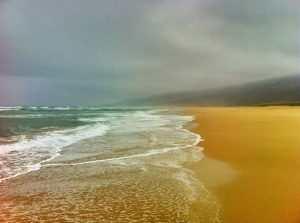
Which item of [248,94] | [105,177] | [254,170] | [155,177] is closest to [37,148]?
[105,177]

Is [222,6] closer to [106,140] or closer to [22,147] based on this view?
[106,140]

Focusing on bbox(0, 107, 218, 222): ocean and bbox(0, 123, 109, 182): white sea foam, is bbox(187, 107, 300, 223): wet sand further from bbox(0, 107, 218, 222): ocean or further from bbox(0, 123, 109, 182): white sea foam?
bbox(0, 123, 109, 182): white sea foam

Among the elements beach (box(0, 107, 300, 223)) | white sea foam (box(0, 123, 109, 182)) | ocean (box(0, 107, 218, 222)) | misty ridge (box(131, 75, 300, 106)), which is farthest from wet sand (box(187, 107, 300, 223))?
white sea foam (box(0, 123, 109, 182))

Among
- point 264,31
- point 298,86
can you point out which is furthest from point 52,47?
point 298,86

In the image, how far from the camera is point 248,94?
20.9 feet

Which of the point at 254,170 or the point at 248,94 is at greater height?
the point at 248,94

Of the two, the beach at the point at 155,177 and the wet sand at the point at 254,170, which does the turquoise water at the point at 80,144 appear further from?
the wet sand at the point at 254,170

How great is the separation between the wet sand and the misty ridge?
1.38 feet

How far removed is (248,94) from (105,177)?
144 inches

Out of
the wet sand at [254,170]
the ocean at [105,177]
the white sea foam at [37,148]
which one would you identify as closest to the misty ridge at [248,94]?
the wet sand at [254,170]

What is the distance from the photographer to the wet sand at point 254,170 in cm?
230

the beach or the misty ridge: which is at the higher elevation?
the misty ridge

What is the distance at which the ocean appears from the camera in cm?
232

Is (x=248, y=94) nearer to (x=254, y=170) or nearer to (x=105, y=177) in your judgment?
(x=254, y=170)
